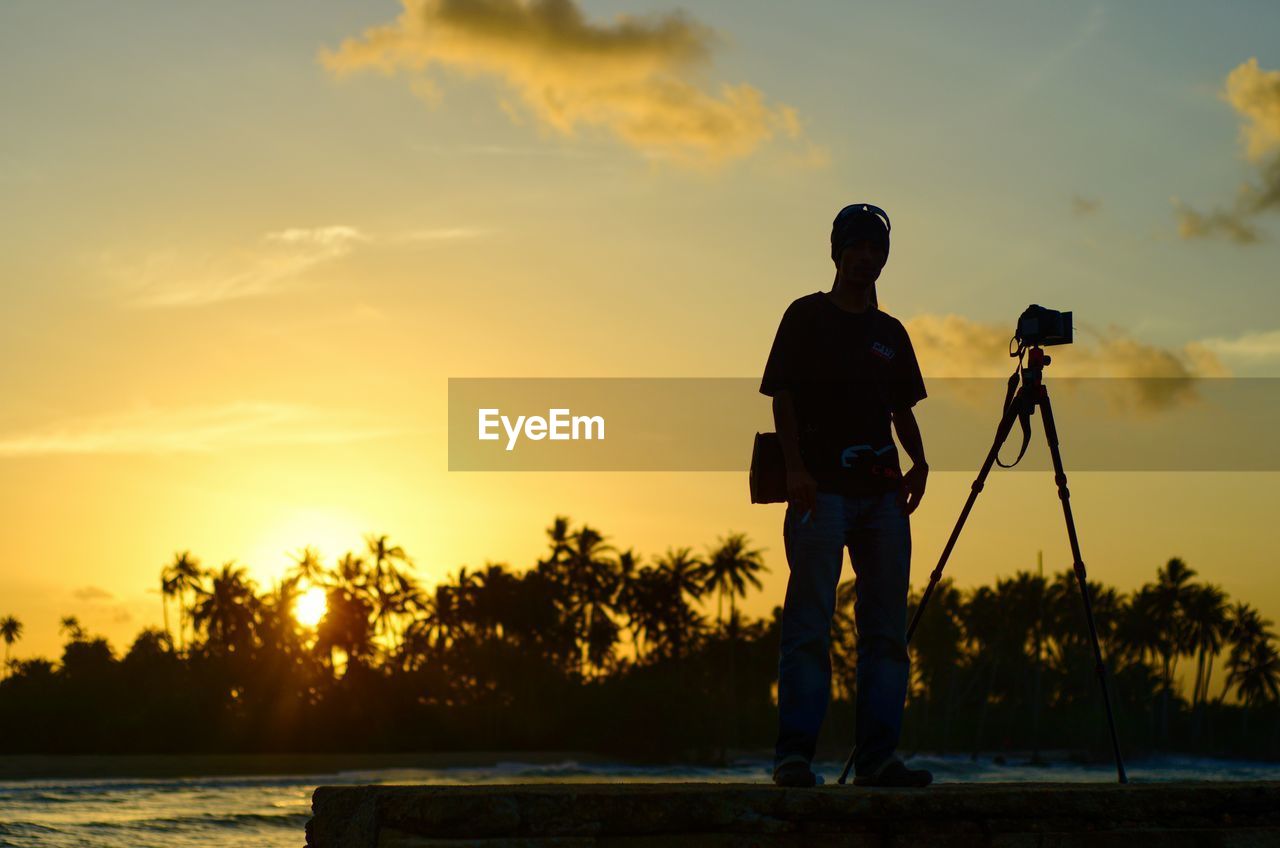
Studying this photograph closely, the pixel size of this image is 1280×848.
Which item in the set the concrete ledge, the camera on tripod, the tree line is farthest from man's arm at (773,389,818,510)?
the tree line

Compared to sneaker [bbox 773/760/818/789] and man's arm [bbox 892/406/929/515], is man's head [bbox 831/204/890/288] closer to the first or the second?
man's arm [bbox 892/406/929/515]

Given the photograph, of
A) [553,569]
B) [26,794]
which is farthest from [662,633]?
[26,794]

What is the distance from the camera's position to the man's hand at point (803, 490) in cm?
452

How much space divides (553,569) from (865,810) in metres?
84.1

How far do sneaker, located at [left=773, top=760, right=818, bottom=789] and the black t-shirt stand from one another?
99cm

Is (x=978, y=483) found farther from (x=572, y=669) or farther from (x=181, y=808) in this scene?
(x=572, y=669)

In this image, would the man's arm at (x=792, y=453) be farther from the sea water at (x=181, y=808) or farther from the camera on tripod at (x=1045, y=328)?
the camera on tripod at (x=1045, y=328)

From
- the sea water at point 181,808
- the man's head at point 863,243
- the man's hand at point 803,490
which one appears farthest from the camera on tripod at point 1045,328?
the sea water at point 181,808

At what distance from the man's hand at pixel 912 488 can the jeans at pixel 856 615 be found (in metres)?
0.07

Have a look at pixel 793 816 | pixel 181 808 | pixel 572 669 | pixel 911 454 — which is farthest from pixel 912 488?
pixel 572 669

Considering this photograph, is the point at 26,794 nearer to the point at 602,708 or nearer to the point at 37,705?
the point at 37,705

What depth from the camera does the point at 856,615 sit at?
15.3ft

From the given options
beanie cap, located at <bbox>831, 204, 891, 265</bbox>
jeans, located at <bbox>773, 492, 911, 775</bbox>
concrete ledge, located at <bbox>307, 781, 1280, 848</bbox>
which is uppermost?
beanie cap, located at <bbox>831, 204, 891, 265</bbox>

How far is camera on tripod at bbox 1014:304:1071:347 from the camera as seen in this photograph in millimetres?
5512
